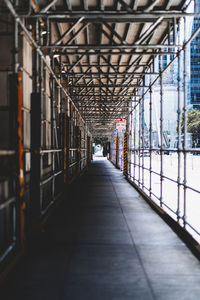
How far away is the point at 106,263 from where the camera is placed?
12.8ft

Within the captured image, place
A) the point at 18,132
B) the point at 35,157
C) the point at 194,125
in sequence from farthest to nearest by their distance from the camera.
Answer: the point at 194,125, the point at 35,157, the point at 18,132

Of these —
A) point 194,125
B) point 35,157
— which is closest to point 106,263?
point 35,157

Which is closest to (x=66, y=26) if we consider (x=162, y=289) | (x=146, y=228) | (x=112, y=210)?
(x=112, y=210)

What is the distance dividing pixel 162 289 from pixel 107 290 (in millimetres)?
662

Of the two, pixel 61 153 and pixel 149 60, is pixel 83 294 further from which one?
pixel 149 60

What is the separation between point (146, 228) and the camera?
221 inches

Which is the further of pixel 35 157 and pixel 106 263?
pixel 35 157

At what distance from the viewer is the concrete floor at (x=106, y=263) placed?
10.4 ft

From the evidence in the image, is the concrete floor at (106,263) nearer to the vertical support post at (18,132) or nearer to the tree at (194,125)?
the vertical support post at (18,132)

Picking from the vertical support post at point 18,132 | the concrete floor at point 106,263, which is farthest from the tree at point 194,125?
the vertical support post at point 18,132

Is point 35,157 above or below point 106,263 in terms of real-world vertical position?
above

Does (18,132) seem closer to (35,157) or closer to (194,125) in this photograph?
(35,157)

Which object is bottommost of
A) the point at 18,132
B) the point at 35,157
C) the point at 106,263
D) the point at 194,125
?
the point at 106,263

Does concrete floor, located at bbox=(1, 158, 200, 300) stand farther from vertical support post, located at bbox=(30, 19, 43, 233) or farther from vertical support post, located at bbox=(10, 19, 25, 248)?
vertical support post, located at bbox=(10, 19, 25, 248)
